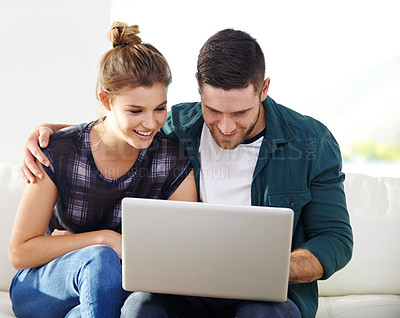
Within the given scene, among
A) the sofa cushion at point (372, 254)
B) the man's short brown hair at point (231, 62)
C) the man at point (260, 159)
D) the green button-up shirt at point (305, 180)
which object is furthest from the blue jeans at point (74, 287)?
the sofa cushion at point (372, 254)

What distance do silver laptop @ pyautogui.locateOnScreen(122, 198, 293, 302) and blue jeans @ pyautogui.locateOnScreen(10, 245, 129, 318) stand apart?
0.49 feet

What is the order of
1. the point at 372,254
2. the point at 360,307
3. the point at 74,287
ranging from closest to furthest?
→ 1. the point at 74,287
2. the point at 360,307
3. the point at 372,254

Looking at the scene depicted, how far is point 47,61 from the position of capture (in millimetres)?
2971

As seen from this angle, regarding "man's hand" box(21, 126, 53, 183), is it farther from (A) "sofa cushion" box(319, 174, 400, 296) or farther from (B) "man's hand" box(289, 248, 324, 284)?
(A) "sofa cushion" box(319, 174, 400, 296)

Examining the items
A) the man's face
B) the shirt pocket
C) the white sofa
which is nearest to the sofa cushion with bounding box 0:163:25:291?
the white sofa

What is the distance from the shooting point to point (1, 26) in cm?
294

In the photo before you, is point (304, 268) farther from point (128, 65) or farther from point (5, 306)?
point (5, 306)

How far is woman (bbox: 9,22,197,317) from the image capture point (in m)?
1.60

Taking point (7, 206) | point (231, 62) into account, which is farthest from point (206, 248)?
point (7, 206)

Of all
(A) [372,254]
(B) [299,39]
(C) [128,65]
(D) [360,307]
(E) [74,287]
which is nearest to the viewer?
(E) [74,287]

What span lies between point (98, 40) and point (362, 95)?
1.88 meters

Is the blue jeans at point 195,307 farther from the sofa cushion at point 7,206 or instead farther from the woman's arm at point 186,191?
the sofa cushion at point 7,206

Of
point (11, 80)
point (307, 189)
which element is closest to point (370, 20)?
point (307, 189)

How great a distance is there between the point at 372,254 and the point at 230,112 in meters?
0.84
